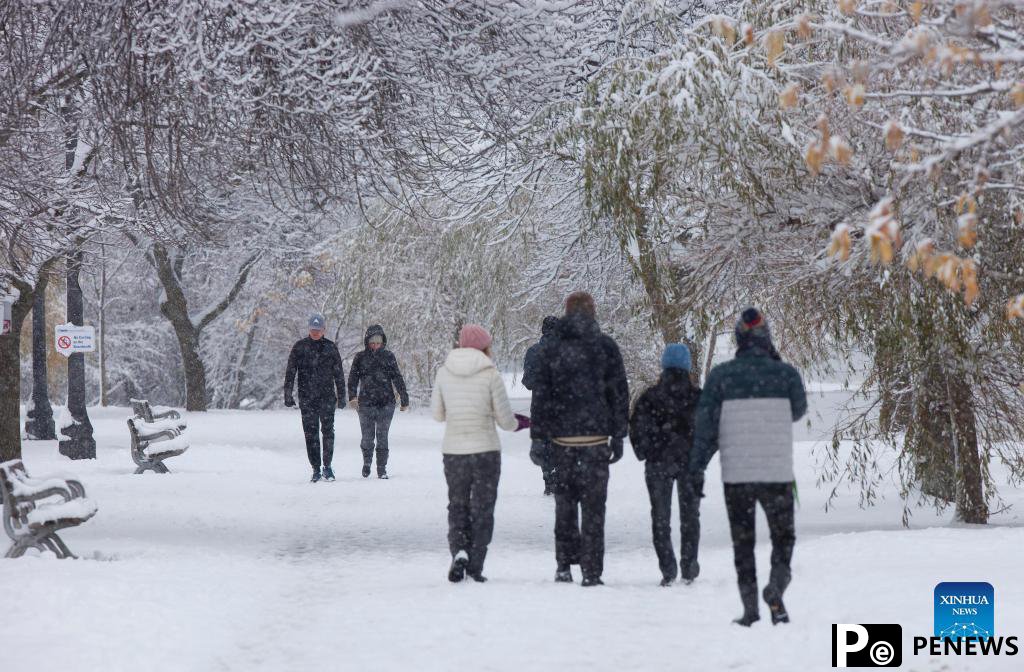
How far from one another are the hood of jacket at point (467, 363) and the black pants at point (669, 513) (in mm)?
1401

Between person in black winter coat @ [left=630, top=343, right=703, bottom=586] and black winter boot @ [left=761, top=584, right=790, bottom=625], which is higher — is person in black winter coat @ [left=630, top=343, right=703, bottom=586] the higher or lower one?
the higher one

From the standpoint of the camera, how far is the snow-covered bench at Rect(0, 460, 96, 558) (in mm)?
9797

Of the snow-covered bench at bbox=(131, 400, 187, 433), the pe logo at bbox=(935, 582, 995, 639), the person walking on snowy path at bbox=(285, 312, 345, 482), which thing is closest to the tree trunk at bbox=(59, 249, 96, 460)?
the snow-covered bench at bbox=(131, 400, 187, 433)

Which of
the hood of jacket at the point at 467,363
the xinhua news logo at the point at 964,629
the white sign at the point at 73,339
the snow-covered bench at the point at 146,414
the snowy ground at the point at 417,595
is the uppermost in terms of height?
the white sign at the point at 73,339

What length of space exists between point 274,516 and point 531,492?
13.5 ft

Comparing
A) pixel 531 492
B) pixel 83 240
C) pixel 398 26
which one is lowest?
pixel 531 492

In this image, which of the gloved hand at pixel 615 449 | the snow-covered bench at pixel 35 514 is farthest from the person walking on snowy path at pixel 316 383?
the gloved hand at pixel 615 449

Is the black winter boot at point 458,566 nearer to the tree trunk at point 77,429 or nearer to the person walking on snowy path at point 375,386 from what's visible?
the person walking on snowy path at point 375,386

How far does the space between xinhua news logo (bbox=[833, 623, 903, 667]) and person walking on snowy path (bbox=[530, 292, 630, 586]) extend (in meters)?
2.32

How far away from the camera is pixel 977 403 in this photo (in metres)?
12.8

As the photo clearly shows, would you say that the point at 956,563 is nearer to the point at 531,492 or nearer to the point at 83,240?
the point at 531,492

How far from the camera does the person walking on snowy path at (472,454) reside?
9.41 metres

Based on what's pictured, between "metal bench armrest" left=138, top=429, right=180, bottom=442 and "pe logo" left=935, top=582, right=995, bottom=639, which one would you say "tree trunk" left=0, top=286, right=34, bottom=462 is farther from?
"pe logo" left=935, top=582, right=995, bottom=639

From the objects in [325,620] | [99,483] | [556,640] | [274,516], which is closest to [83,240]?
[99,483]
